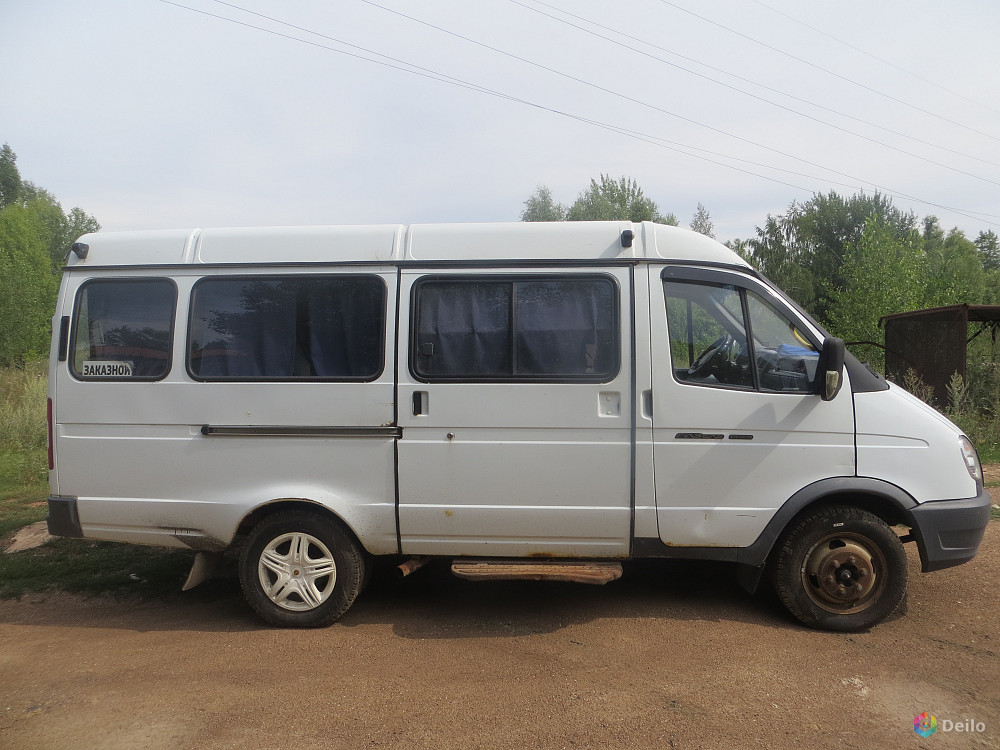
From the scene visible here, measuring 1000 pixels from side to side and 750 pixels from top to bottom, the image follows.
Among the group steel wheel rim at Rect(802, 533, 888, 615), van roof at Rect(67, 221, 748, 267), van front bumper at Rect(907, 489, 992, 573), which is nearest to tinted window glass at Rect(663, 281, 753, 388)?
van roof at Rect(67, 221, 748, 267)

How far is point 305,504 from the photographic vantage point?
476 centimetres

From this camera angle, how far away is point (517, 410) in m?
4.51

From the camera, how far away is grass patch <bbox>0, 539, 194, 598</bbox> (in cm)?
579

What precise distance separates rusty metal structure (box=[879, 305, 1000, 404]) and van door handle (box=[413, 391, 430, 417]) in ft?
37.5

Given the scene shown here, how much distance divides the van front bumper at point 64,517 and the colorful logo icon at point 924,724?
16.4ft

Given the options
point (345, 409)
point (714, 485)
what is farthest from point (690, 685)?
point (345, 409)

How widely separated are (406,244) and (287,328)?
3.10 feet

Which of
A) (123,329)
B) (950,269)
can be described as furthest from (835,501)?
(950,269)

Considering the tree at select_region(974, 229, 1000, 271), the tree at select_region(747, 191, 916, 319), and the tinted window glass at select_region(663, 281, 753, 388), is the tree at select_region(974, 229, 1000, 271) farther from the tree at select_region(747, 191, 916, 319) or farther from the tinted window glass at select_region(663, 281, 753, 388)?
the tinted window glass at select_region(663, 281, 753, 388)

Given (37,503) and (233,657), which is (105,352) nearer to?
(233,657)

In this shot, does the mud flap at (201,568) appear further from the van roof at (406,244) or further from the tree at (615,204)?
the tree at (615,204)

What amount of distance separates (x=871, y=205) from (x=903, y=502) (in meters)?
48.1

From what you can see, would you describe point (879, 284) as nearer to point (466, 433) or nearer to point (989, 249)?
point (466, 433)

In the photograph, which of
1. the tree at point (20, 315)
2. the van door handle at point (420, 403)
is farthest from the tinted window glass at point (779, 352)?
the tree at point (20, 315)
